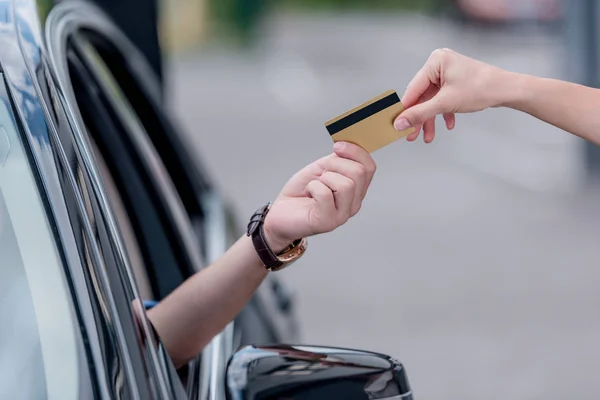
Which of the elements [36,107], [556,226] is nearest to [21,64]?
[36,107]

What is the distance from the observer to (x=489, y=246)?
29.2 feet

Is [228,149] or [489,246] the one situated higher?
[228,149]

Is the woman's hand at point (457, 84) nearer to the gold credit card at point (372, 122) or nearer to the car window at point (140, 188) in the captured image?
the gold credit card at point (372, 122)

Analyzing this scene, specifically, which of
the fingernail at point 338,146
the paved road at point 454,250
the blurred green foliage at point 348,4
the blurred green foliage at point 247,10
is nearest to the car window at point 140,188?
the fingernail at point 338,146

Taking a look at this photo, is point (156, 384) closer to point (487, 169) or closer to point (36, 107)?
point (36, 107)

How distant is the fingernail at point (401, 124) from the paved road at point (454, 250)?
12.7 feet

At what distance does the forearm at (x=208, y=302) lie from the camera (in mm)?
2008

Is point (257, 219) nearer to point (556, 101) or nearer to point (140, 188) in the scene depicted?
point (556, 101)

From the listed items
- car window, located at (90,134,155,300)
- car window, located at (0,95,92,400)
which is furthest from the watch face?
car window, located at (90,134,155,300)

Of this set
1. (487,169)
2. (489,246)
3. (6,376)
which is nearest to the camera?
(6,376)

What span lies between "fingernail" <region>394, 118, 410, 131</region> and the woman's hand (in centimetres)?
10

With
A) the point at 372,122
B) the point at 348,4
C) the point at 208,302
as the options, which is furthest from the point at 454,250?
the point at 348,4

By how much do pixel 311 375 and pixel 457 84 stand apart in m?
0.49

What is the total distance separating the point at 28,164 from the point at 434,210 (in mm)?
8899
